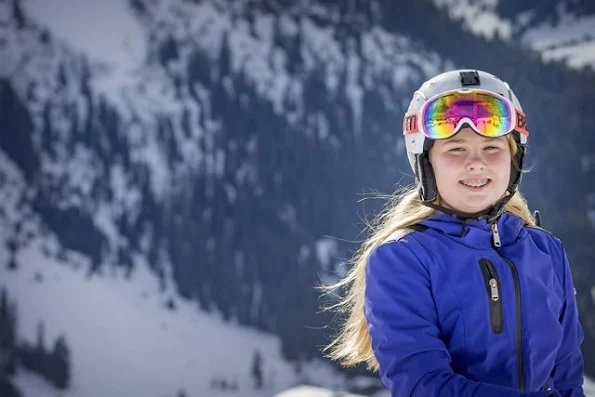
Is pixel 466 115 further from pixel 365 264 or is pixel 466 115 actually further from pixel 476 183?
pixel 365 264

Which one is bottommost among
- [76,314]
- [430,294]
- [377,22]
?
[430,294]

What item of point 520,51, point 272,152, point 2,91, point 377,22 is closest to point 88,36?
point 2,91

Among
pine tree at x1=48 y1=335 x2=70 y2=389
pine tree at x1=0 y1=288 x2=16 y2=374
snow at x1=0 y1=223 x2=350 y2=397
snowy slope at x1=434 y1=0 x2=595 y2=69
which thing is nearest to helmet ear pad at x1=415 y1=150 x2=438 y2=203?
snow at x1=0 y1=223 x2=350 y2=397

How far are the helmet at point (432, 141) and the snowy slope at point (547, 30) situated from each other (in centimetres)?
1596

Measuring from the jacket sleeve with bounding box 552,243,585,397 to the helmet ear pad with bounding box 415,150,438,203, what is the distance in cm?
29

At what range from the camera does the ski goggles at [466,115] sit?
1.36m

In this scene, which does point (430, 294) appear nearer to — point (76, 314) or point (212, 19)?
point (76, 314)

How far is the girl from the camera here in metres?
1.21

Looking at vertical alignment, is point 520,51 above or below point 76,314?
above

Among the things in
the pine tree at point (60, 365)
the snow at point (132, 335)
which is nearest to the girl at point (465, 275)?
the snow at point (132, 335)

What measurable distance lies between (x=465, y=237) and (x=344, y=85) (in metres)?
20.6

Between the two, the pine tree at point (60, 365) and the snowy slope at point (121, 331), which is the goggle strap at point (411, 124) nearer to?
the snowy slope at point (121, 331)

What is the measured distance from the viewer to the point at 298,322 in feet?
65.0

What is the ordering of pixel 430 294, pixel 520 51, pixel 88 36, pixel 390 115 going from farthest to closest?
pixel 390 115 < pixel 88 36 < pixel 520 51 < pixel 430 294
